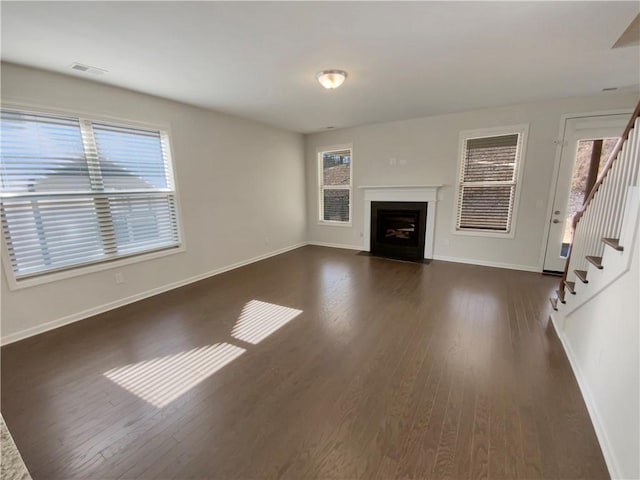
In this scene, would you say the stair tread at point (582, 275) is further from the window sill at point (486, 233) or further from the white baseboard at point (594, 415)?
the window sill at point (486, 233)

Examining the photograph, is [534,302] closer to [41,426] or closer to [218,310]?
[218,310]

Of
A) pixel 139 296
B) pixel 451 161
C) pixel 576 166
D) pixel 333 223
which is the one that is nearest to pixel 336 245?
pixel 333 223

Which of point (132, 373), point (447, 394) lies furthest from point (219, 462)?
point (447, 394)

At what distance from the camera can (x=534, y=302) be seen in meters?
3.25

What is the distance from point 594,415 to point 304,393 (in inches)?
70.1

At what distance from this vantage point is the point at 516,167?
429 cm

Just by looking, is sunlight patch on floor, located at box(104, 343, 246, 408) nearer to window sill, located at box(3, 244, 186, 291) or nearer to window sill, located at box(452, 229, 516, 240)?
window sill, located at box(3, 244, 186, 291)

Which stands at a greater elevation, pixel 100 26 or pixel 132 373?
pixel 100 26

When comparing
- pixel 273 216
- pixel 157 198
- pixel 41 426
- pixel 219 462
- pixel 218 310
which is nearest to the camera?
pixel 219 462

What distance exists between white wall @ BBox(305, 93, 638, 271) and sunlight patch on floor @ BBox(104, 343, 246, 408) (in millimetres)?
4146

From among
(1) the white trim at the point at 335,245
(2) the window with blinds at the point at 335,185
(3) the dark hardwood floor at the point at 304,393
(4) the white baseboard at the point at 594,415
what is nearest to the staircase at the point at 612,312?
(4) the white baseboard at the point at 594,415

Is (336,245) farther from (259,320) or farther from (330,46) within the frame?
(330,46)

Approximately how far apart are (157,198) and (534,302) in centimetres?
495

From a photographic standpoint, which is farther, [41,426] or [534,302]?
[534,302]
